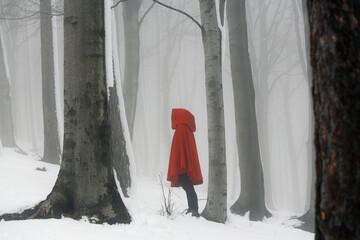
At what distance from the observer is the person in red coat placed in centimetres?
572

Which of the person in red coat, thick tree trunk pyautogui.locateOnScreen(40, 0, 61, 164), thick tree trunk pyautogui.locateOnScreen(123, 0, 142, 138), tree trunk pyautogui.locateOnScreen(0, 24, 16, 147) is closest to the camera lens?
the person in red coat

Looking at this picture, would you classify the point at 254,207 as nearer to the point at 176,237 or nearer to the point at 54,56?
the point at 176,237

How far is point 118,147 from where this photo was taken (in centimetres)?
645

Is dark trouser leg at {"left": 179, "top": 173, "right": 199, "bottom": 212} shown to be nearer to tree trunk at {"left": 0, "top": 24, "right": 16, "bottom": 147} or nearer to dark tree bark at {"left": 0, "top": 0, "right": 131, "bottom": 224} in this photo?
dark tree bark at {"left": 0, "top": 0, "right": 131, "bottom": 224}

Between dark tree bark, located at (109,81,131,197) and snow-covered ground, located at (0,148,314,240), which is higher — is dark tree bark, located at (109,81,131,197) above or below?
above

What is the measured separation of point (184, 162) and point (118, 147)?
1346 millimetres

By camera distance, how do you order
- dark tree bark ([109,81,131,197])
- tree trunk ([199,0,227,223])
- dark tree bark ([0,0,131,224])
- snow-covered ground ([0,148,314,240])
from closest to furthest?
snow-covered ground ([0,148,314,240]), dark tree bark ([0,0,131,224]), tree trunk ([199,0,227,223]), dark tree bark ([109,81,131,197])

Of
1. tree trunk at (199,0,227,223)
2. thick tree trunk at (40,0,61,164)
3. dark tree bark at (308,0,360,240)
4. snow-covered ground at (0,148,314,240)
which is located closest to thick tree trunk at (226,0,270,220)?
snow-covered ground at (0,148,314,240)

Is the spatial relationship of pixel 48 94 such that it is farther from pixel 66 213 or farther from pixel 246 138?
pixel 66 213

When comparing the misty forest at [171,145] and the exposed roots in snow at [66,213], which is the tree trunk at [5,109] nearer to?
the misty forest at [171,145]

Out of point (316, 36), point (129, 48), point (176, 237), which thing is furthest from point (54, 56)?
point (316, 36)

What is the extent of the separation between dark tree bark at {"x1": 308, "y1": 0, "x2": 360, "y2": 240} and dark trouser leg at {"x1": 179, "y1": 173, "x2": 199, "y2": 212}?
4079 millimetres

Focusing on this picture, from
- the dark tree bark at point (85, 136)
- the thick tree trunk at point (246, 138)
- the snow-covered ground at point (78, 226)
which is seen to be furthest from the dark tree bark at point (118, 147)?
the thick tree trunk at point (246, 138)

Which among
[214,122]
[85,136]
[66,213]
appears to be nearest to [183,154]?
[214,122]
